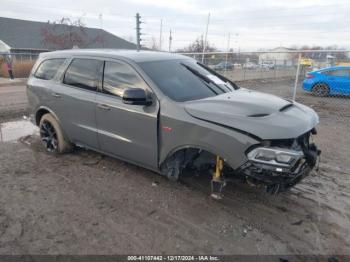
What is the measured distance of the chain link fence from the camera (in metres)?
6.61

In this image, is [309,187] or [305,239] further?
[309,187]

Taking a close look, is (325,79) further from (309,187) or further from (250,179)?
(250,179)

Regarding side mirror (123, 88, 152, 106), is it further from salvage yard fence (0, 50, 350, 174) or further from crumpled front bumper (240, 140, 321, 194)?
salvage yard fence (0, 50, 350, 174)

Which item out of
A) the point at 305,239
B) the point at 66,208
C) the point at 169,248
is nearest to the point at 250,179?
the point at 305,239

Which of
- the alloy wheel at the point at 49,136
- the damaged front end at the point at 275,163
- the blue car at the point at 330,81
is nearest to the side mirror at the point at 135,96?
the damaged front end at the point at 275,163

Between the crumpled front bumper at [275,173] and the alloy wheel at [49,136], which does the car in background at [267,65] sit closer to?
the alloy wheel at [49,136]

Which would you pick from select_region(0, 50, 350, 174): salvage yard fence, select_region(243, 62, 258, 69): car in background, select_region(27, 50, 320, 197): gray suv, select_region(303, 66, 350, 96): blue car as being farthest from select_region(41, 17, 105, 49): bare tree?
select_region(27, 50, 320, 197): gray suv

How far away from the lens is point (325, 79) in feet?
44.4

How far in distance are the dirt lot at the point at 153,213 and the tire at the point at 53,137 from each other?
14.4 inches

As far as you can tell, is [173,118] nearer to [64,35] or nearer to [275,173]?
[275,173]

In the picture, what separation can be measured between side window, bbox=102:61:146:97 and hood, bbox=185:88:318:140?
2.79 ft

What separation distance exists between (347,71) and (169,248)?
42.1ft

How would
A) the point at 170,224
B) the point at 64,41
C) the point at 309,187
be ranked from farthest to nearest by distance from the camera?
1. the point at 64,41
2. the point at 309,187
3. the point at 170,224

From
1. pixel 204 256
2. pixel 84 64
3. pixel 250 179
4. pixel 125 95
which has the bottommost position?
pixel 204 256
